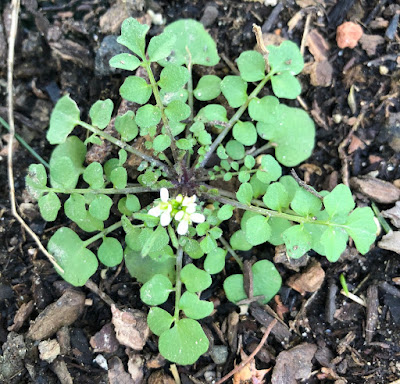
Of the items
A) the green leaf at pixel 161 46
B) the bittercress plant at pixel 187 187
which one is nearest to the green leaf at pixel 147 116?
the bittercress plant at pixel 187 187

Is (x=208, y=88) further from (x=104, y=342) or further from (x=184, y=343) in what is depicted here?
(x=104, y=342)

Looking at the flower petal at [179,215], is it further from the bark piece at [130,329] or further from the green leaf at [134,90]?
the bark piece at [130,329]

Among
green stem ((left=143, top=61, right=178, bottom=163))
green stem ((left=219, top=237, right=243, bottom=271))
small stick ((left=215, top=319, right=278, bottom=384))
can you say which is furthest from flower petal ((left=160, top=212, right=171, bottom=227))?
small stick ((left=215, top=319, right=278, bottom=384))

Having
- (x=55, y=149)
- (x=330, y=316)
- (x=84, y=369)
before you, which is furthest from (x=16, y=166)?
(x=330, y=316)

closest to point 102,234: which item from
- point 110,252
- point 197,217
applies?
point 110,252

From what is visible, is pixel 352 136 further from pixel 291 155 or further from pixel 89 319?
pixel 89 319

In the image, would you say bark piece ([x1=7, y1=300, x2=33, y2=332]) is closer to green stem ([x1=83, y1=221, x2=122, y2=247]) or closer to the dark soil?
the dark soil
